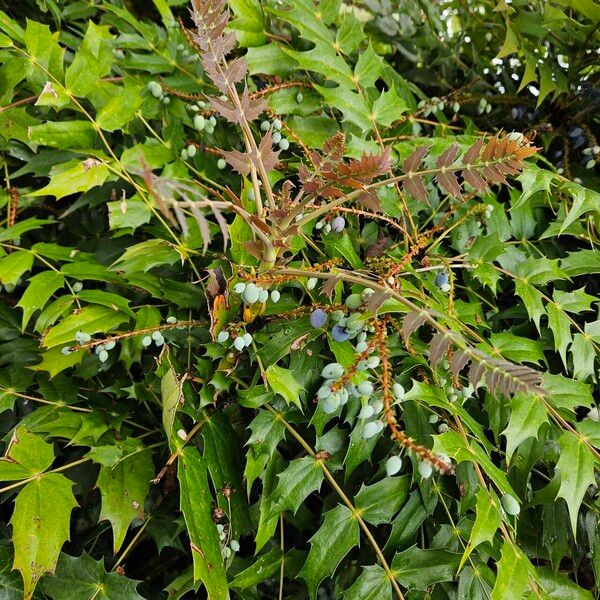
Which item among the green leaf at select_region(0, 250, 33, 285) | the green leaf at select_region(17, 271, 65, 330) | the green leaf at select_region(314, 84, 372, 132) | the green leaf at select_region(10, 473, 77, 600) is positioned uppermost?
the green leaf at select_region(314, 84, 372, 132)

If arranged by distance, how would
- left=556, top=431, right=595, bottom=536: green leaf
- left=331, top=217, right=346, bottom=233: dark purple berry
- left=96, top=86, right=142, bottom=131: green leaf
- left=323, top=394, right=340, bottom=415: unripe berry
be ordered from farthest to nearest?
1. left=96, top=86, right=142, bottom=131: green leaf
2. left=331, top=217, right=346, bottom=233: dark purple berry
3. left=556, top=431, right=595, bottom=536: green leaf
4. left=323, top=394, right=340, bottom=415: unripe berry

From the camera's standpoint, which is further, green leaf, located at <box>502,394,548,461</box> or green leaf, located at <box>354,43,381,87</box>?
green leaf, located at <box>354,43,381,87</box>

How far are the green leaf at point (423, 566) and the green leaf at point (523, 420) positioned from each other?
0.15 meters

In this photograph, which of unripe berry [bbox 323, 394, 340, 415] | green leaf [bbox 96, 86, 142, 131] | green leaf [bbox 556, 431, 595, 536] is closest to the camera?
unripe berry [bbox 323, 394, 340, 415]

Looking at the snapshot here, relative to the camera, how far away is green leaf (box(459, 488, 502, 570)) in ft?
2.08

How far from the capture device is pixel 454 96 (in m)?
1.09

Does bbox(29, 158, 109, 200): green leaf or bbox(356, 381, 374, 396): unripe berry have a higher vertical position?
bbox(356, 381, 374, 396): unripe berry

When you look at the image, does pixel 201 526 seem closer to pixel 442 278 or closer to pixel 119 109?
pixel 442 278

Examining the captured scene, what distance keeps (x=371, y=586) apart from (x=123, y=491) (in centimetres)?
33

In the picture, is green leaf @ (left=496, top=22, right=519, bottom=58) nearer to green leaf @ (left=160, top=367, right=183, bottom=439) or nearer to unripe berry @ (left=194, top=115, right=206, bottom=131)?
unripe berry @ (left=194, top=115, right=206, bottom=131)

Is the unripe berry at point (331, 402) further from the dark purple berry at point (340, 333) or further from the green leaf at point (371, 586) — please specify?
the green leaf at point (371, 586)

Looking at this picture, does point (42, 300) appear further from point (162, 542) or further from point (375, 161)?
point (375, 161)

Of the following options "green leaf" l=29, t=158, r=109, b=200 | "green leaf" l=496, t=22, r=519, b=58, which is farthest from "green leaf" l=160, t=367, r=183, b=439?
"green leaf" l=496, t=22, r=519, b=58

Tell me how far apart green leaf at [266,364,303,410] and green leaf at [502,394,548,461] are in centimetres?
26
